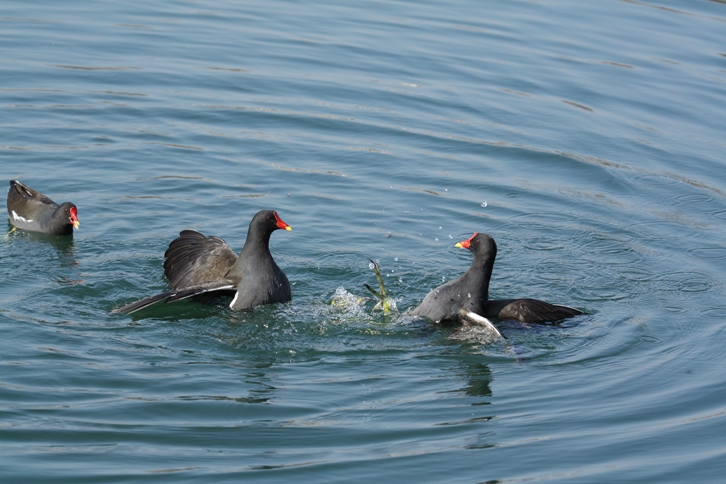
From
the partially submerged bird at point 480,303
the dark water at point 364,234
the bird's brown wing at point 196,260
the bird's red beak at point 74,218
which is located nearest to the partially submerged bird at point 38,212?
the bird's red beak at point 74,218

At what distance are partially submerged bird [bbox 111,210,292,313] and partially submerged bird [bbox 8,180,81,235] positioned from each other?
1.54 m

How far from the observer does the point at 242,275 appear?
9.32 metres

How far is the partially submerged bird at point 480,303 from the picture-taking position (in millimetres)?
8945

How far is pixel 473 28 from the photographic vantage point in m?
19.4

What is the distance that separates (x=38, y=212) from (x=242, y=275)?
2905mm

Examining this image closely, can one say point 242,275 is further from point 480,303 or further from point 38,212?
point 38,212

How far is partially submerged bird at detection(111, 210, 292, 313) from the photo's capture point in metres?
9.16

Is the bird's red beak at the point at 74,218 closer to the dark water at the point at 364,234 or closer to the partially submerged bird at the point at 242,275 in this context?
the dark water at the point at 364,234

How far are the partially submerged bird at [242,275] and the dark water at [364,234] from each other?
0.63 ft

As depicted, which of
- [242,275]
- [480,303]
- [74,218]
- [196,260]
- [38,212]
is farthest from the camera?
[38,212]

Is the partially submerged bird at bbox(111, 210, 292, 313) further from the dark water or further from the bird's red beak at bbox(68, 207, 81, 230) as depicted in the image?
the bird's red beak at bbox(68, 207, 81, 230)

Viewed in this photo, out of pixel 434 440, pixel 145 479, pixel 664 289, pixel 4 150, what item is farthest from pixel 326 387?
pixel 4 150

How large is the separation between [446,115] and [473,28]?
5.28 meters

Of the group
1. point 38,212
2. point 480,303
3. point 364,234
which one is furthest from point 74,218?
point 480,303
